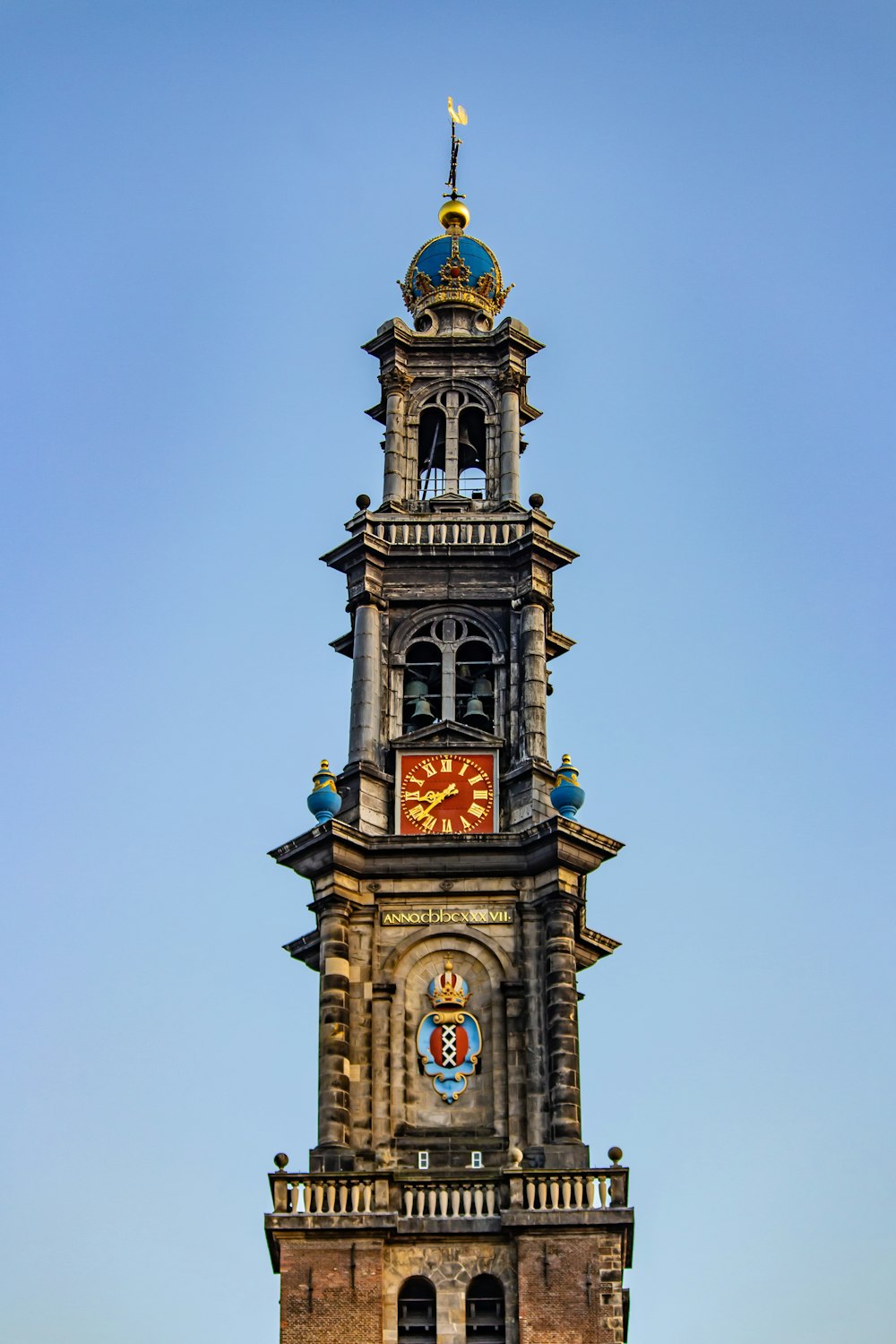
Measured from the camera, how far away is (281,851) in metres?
72.1

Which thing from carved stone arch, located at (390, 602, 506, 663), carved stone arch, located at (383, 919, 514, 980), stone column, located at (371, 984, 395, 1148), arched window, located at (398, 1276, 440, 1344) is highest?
carved stone arch, located at (390, 602, 506, 663)

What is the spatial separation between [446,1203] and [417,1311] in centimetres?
262

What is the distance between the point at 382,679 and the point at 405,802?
4338mm

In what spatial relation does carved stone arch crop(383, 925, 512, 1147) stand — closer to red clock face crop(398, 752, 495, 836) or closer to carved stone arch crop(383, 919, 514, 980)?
carved stone arch crop(383, 919, 514, 980)

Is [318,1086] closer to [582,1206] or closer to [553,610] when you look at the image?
[582,1206]

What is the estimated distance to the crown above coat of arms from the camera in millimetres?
70438

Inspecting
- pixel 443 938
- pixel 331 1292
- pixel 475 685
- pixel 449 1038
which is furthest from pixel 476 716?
pixel 331 1292

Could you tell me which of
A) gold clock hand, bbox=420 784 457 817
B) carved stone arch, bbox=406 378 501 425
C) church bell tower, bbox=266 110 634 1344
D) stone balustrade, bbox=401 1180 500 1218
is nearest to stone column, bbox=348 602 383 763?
church bell tower, bbox=266 110 634 1344

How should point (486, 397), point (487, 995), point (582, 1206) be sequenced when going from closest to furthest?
point (582, 1206), point (487, 995), point (486, 397)

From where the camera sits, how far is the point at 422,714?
7594 centimetres

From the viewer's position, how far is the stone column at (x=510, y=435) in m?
81.5

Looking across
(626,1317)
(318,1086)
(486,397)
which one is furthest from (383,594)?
(626,1317)

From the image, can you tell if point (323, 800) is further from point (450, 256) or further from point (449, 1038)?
point (450, 256)

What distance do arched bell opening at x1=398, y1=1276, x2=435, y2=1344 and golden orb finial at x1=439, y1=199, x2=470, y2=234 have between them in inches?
→ 1502
